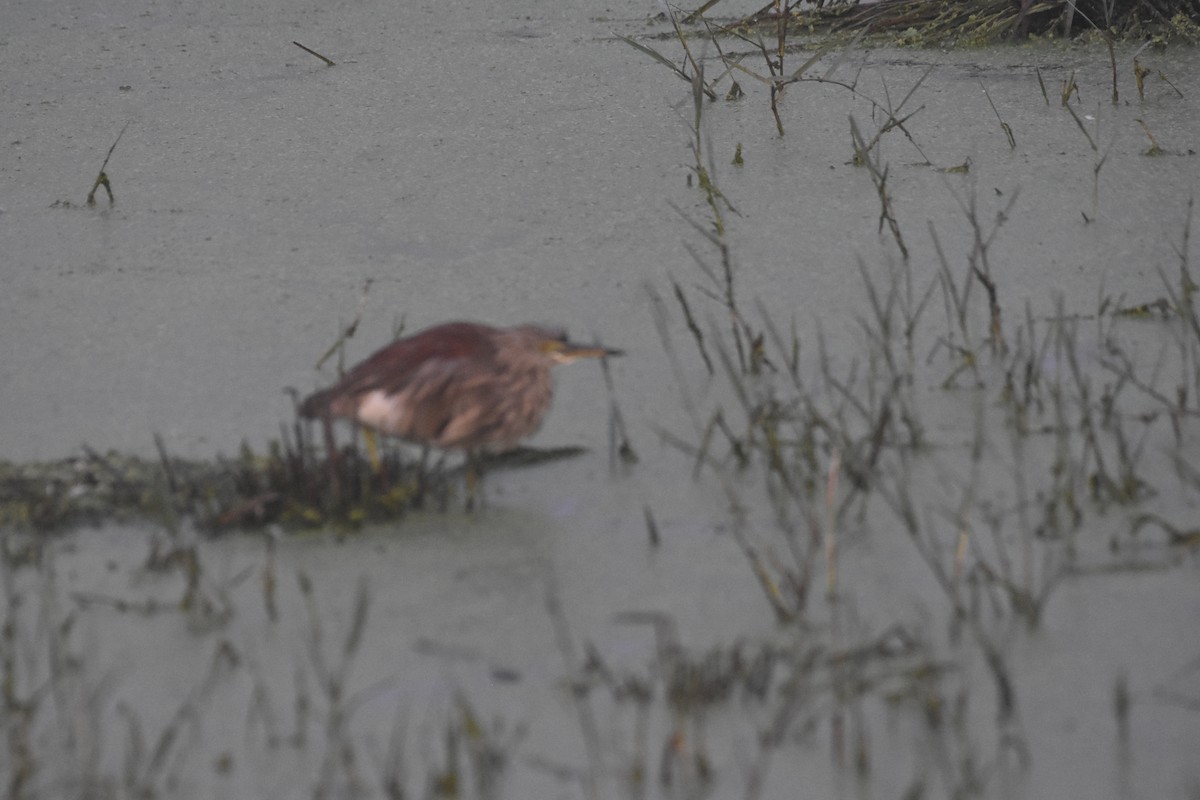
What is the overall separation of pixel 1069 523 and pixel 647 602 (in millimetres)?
508

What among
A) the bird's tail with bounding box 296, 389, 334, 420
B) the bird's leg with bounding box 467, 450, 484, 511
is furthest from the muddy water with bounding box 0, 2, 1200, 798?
the bird's tail with bounding box 296, 389, 334, 420

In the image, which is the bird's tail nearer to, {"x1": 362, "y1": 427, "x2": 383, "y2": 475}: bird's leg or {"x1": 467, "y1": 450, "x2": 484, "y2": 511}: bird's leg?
{"x1": 362, "y1": 427, "x2": 383, "y2": 475}: bird's leg

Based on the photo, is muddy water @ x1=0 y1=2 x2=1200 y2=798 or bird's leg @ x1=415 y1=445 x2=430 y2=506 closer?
muddy water @ x1=0 y1=2 x2=1200 y2=798

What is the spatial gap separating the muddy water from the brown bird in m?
Result: 0.10

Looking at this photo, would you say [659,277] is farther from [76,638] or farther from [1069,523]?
[76,638]

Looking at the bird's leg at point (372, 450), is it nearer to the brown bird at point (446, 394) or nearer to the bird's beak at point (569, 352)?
the brown bird at point (446, 394)

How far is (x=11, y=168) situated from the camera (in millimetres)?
3230

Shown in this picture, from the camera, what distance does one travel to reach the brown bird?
78.0 inches

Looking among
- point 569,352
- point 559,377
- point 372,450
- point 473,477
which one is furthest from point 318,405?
point 559,377

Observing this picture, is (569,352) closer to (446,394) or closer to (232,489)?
(446,394)

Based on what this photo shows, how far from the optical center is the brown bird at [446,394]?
6.50 feet

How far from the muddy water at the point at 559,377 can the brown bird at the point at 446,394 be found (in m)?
0.10

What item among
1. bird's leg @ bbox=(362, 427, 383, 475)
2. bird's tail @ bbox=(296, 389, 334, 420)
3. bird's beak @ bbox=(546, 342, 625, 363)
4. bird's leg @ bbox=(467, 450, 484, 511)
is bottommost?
bird's leg @ bbox=(467, 450, 484, 511)

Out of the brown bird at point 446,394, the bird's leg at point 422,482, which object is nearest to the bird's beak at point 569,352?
the brown bird at point 446,394
